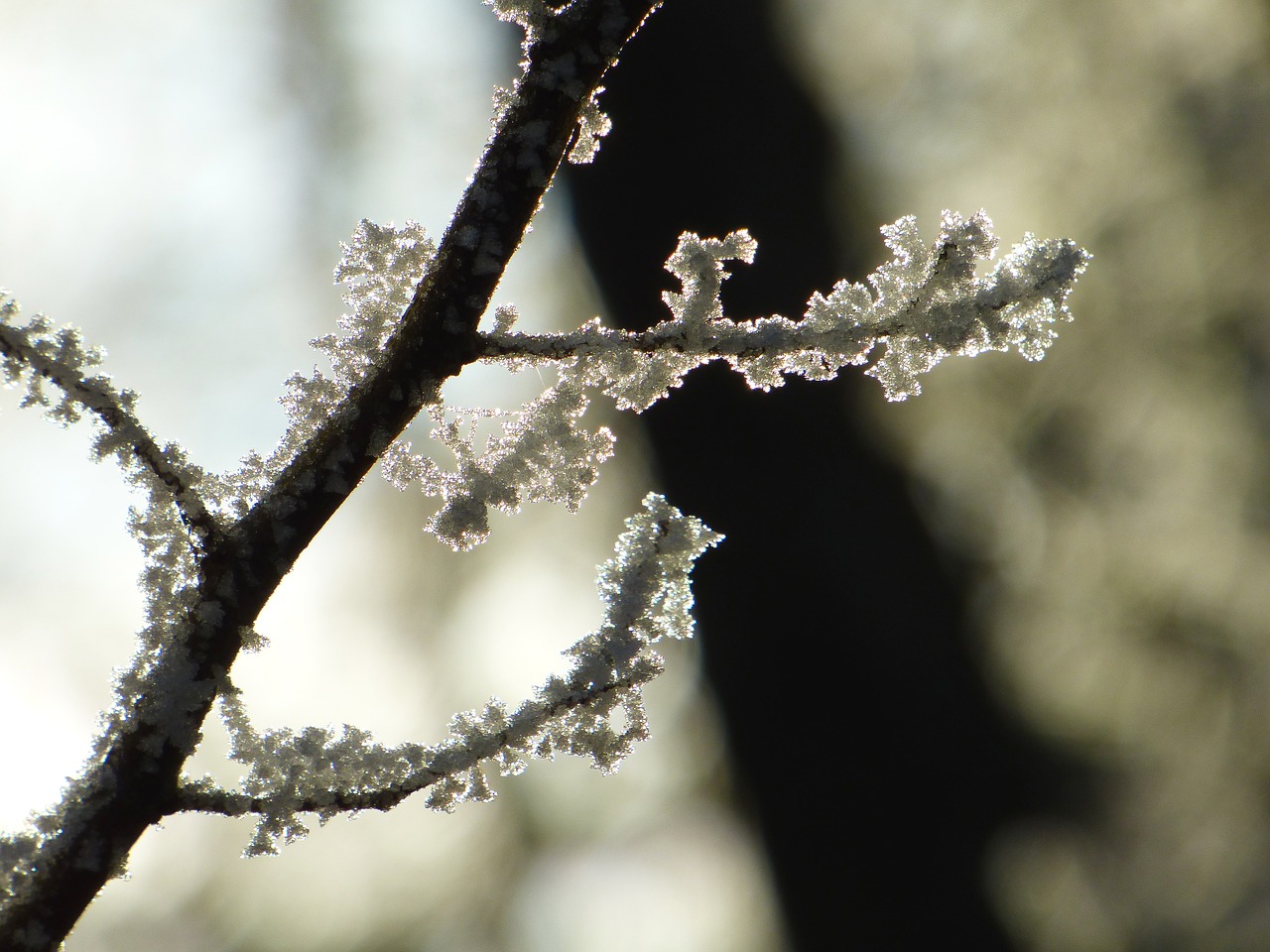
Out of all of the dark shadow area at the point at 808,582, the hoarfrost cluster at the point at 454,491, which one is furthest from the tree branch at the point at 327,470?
the dark shadow area at the point at 808,582

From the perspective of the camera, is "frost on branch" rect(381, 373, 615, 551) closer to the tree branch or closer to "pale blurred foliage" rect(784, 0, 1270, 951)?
the tree branch

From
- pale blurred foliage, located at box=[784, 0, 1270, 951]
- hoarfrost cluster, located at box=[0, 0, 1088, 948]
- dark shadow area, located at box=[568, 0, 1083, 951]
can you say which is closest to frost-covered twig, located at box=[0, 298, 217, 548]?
hoarfrost cluster, located at box=[0, 0, 1088, 948]

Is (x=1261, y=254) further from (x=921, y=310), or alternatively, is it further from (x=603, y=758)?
(x=603, y=758)

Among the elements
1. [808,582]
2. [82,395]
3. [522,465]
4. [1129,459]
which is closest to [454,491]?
[522,465]

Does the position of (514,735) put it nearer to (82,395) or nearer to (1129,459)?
(82,395)

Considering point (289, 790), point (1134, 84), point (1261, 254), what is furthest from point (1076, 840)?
point (289, 790)

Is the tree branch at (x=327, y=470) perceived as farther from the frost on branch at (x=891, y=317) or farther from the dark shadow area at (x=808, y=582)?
the dark shadow area at (x=808, y=582)
